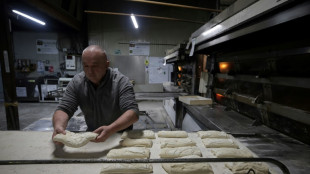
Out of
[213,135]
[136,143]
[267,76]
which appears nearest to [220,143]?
[213,135]

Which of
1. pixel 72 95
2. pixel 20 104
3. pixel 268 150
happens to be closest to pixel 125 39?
pixel 20 104

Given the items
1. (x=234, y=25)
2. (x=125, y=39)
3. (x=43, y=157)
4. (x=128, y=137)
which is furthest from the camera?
(x=125, y=39)

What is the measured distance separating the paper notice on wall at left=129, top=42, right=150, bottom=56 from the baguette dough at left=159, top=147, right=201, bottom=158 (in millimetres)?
6738

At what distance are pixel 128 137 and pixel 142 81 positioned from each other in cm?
639

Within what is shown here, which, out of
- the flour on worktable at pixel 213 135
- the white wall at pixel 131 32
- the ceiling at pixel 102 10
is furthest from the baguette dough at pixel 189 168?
the white wall at pixel 131 32

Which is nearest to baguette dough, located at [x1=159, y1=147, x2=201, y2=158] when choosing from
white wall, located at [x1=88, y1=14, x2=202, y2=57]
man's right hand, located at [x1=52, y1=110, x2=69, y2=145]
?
Answer: man's right hand, located at [x1=52, y1=110, x2=69, y2=145]

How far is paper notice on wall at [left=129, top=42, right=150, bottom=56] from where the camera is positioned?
7.51 metres

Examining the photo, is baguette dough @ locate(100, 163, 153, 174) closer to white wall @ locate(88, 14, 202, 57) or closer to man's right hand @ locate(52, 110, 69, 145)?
man's right hand @ locate(52, 110, 69, 145)

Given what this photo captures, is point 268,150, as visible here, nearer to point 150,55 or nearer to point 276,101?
point 276,101

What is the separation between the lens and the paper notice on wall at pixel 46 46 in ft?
24.0

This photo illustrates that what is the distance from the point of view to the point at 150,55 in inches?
300

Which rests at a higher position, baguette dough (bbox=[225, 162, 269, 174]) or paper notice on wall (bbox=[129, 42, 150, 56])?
paper notice on wall (bbox=[129, 42, 150, 56])

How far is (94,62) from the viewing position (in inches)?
62.5

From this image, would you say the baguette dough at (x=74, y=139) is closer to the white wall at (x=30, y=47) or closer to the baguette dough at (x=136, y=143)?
the baguette dough at (x=136, y=143)
